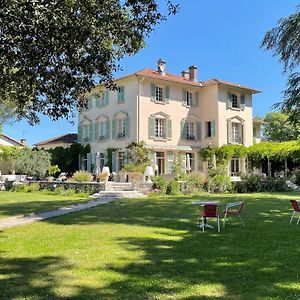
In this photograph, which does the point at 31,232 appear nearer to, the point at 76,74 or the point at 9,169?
the point at 76,74

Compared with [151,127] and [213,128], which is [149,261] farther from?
[213,128]

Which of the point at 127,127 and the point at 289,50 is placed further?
the point at 127,127

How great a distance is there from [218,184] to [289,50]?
15.0 m

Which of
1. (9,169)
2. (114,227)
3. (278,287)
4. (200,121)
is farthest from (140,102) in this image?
(278,287)

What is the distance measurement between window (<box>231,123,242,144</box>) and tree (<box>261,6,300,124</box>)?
23.4 meters

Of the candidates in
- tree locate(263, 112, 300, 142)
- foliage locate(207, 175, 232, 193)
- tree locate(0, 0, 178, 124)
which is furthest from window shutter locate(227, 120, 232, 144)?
tree locate(0, 0, 178, 124)

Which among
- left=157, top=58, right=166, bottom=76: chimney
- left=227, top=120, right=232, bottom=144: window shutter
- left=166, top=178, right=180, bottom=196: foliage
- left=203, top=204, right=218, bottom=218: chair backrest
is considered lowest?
left=203, top=204, right=218, bottom=218: chair backrest

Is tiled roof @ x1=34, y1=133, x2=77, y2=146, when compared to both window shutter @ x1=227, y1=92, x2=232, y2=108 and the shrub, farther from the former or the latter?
the shrub

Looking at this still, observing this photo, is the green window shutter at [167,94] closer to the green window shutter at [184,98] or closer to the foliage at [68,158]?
the green window shutter at [184,98]

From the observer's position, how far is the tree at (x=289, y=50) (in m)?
14.2

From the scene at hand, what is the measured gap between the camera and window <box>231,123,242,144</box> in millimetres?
38250

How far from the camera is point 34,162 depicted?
35.1 metres

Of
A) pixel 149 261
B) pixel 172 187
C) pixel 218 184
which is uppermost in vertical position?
pixel 218 184

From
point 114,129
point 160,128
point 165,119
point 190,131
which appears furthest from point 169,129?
point 114,129
